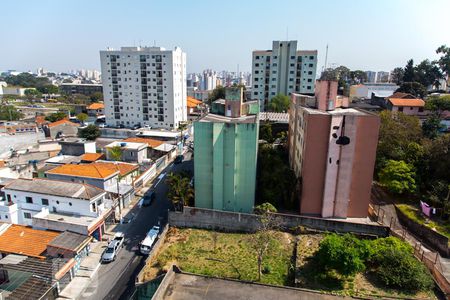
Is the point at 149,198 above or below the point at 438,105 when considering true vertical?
below

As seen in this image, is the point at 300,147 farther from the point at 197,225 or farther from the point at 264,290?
the point at 264,290

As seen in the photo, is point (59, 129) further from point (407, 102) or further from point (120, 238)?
point (407, 102)

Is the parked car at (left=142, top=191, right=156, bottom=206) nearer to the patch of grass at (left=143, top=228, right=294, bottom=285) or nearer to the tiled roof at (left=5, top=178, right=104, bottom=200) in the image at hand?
the tiled roof at (left=5, top=178, right=104, bottom=200)

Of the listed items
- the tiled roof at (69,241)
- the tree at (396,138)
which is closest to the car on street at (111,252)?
the tiled roof at (69,241)

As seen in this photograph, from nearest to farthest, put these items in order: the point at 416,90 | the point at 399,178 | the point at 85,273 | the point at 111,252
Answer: the point at 85,273
the point at 111,252
the point at 399,178
the point at 416,90

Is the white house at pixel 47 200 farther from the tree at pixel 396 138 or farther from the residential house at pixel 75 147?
the tree at pixel 396 138

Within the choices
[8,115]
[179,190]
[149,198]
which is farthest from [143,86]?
[179,190]
